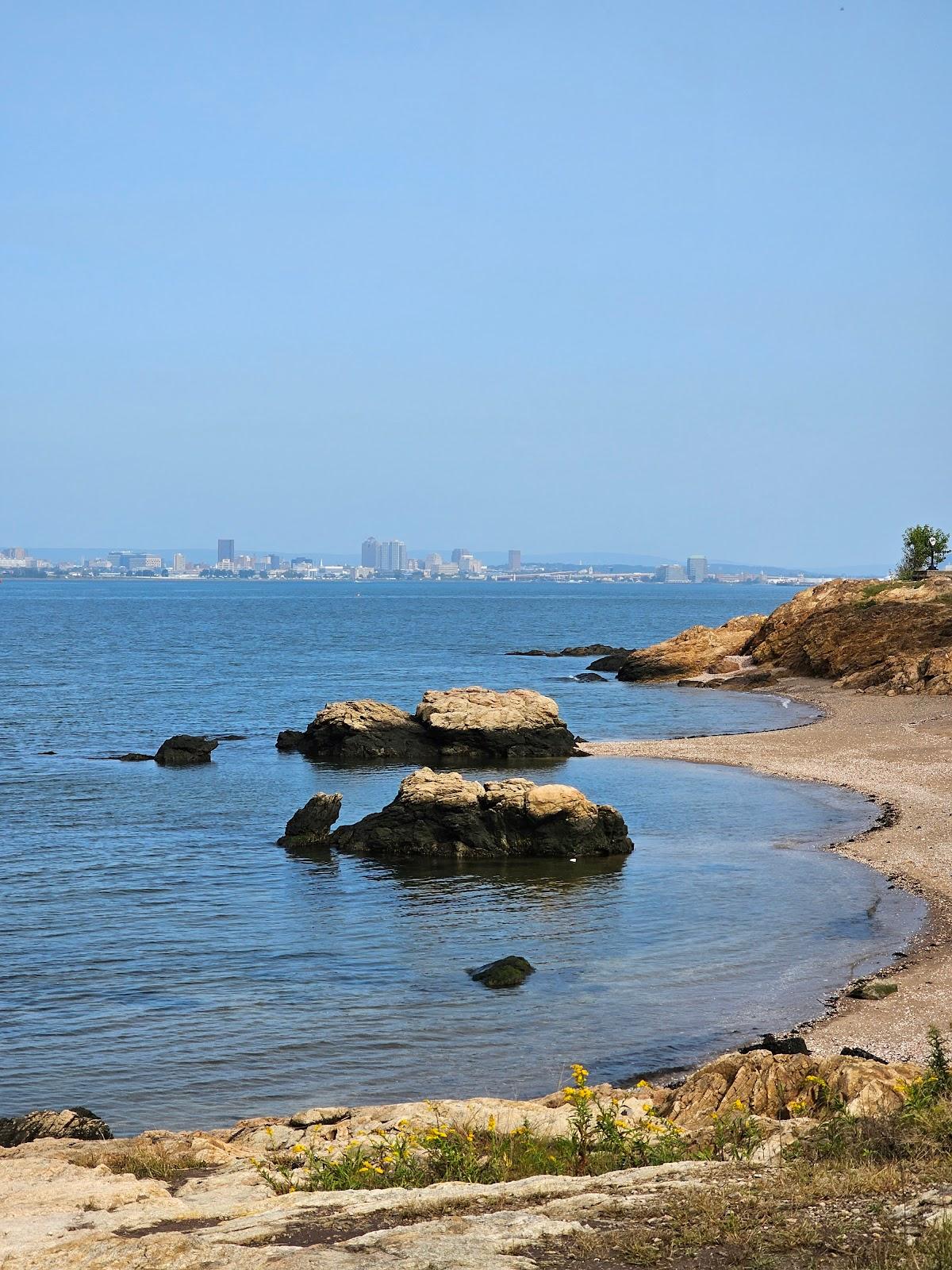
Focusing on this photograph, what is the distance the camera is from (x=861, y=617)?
71500 millimetres

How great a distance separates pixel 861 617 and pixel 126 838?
50.2m

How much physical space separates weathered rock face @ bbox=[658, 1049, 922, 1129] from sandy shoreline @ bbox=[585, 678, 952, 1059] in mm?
4036

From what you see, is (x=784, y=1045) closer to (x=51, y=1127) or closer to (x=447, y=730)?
(x=51, y=1127)

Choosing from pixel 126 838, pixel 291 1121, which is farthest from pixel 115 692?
pixel 291 1121

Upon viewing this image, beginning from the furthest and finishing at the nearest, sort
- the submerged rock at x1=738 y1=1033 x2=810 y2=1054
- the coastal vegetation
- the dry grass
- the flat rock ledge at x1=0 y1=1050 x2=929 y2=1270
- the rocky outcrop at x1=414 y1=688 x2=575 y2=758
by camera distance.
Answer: the rocky outcrop at x1=414 y1=688 x2=575 y2=758 < the submerged rock at x1=738 y1=1033 x2=810 y2=1054 < the dry grass < the flat rock ledge at x1=0 y1=1050 x2=929 y2=1270 < the coastal vegetation

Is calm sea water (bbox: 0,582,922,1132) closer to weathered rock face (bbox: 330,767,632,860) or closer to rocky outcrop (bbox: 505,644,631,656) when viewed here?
weathered rock face (bbox: 330,767,632,860)

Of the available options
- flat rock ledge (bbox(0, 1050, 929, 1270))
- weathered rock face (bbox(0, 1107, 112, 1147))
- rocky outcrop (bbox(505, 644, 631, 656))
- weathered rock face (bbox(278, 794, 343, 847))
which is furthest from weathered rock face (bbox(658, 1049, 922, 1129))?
rocky outcrop (bbox(505, 644, 631, 656))

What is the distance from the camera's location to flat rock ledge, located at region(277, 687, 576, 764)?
47062mm

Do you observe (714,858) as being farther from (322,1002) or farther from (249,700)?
(249,700)

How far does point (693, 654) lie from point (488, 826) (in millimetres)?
51623

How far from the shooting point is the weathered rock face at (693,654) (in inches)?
3127


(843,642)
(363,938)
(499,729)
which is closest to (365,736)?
(499,729)

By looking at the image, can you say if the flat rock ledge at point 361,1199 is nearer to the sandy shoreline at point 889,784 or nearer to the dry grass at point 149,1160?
the dry grass at point 149,1160

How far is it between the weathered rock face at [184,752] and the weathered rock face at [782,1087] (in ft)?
117
